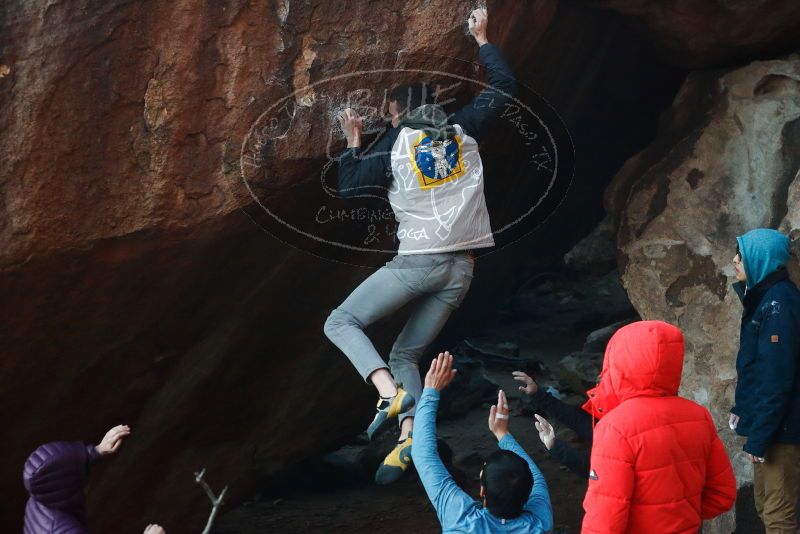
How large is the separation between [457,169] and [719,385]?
2072mm

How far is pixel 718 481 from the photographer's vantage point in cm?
340

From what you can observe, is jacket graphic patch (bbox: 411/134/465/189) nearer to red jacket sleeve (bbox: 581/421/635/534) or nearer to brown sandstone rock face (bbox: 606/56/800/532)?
red jacket sleeve (bbox: 581/421/635/534)

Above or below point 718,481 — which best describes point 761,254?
above

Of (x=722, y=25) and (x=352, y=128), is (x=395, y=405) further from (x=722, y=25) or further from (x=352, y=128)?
(x=722, y=25)

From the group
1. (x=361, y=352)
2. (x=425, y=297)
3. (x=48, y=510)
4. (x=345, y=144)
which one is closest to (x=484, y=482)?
(x=361, y=352)

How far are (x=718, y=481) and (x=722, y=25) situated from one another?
2.99m

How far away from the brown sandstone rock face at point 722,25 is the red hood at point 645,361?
2717 millimetres

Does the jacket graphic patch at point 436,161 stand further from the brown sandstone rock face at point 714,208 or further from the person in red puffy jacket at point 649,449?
the brown sandstone rock face at point 714,208

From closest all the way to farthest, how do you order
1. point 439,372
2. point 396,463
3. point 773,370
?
point 439,372, point 773,370, point 396,463

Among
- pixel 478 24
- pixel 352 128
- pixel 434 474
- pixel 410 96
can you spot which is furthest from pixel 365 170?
pixel 434 474

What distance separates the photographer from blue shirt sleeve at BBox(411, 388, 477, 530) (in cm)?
343

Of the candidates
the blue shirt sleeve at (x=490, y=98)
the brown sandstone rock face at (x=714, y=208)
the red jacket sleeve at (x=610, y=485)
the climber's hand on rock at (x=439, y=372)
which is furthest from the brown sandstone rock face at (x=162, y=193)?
the red jacket sleeve at (x=610, y=485)

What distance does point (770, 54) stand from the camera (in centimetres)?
573

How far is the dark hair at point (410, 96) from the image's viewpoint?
14.7 feet
